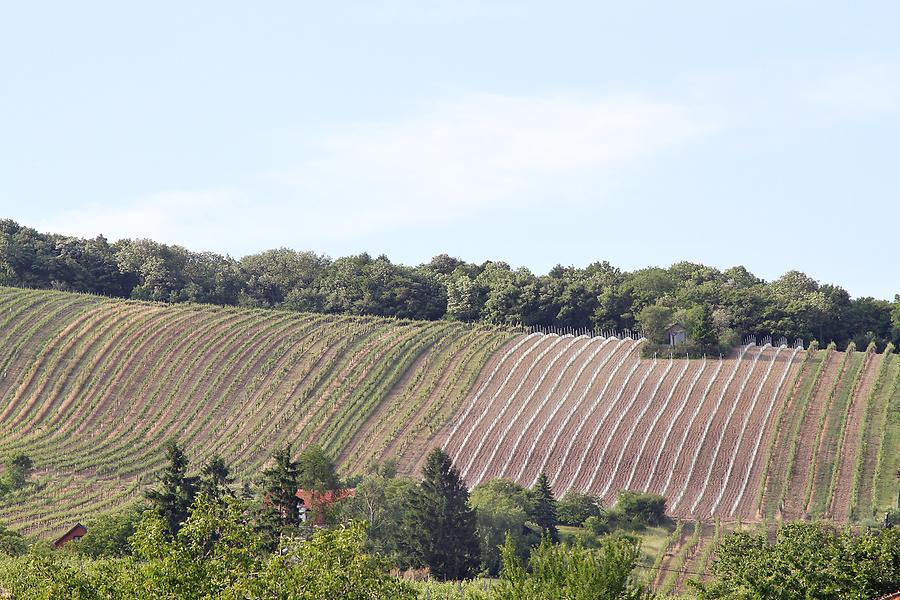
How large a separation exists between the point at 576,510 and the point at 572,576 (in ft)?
114

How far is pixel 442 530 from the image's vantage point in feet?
201

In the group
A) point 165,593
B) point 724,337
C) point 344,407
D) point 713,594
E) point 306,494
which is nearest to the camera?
point 165,593

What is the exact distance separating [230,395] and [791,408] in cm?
3994

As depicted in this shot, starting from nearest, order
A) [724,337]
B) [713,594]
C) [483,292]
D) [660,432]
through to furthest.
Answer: [713,594]
[660,432]
[724,337]
[483,292]

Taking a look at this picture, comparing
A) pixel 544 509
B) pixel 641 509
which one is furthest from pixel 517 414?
pixel 544 509

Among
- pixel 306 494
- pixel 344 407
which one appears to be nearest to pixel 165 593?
pixel 306 494

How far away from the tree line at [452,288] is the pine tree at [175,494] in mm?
49959

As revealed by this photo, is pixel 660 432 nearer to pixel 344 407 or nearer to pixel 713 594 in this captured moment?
pixel 344 407

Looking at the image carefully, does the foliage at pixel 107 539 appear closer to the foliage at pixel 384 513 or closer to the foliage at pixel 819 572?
the foliage at pixel 384 513

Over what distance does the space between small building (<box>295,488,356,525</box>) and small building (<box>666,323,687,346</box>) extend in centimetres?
4138

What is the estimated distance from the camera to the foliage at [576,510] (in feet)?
228

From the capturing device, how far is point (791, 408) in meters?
87.1

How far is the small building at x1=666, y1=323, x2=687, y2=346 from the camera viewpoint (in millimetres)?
102312

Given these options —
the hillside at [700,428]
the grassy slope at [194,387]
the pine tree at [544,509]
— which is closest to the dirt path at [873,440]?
the hillside at [700,428]
